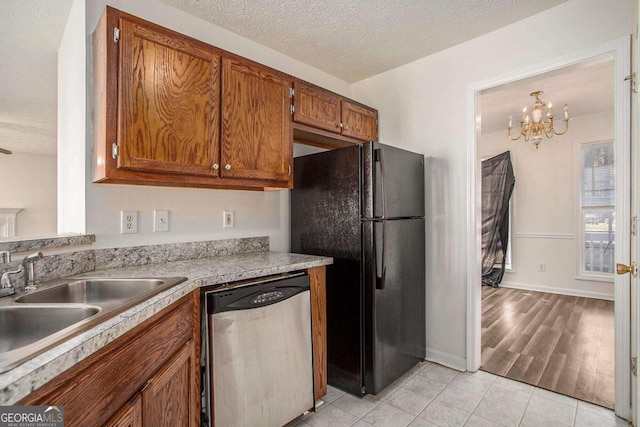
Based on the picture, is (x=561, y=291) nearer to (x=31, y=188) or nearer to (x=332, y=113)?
(x=332, y=113)

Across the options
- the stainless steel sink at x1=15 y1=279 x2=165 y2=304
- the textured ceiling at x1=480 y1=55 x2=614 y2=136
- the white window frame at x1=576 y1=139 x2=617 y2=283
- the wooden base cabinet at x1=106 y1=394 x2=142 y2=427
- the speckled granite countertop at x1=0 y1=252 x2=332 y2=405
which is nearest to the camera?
the speckled granite countertop at x1=0 y1=252 x2=332 y2=405

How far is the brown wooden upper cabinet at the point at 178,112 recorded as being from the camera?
4.70 feet

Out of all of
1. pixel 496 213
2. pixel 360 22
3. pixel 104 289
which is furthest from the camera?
pixel 496 213

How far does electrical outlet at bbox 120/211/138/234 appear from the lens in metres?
1.75

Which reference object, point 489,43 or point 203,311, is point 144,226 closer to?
point 203,311

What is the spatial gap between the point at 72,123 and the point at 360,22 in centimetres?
183

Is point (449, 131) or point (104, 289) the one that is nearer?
point (104, 289)

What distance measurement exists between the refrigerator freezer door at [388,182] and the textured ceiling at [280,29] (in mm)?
842

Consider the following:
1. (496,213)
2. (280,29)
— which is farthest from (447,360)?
(496,213)

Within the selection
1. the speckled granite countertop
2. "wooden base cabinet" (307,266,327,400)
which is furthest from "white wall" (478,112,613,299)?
the speckled granite countertop

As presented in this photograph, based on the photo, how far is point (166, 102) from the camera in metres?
1.57

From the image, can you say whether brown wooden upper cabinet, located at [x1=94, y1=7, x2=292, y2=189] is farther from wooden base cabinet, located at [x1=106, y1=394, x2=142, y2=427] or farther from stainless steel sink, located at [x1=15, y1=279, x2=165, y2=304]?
wooden base cabinet, located at [x1=106, y1=394, x2=142, y2=427]

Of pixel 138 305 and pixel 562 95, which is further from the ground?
pixel 562 95

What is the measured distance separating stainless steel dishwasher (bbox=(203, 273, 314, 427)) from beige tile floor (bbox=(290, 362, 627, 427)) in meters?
0.28
